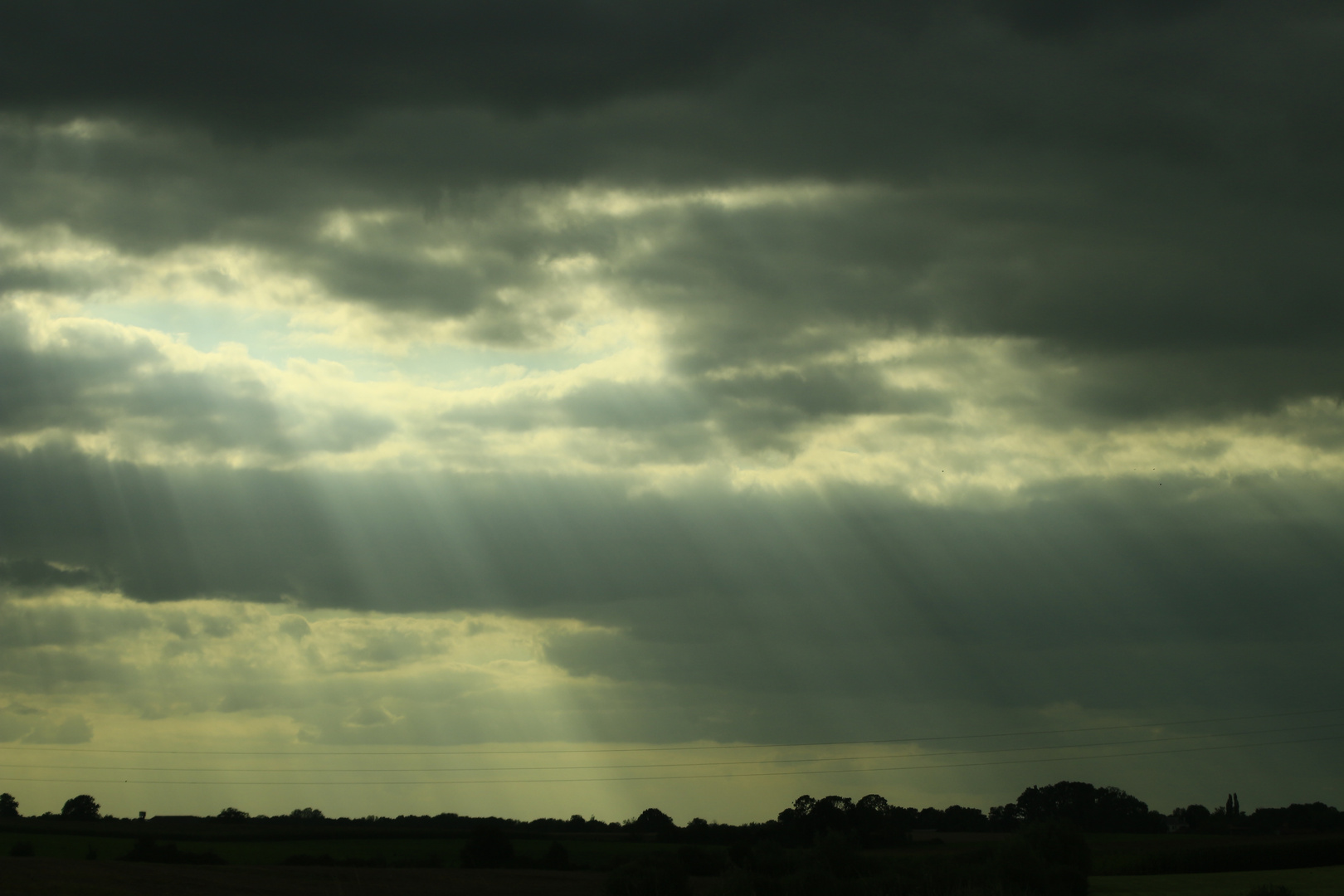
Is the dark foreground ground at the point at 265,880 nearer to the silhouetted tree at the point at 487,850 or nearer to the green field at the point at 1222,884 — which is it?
the silhouetted tree at the point at 487,850

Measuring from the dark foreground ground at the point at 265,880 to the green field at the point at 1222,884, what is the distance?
1583 inches

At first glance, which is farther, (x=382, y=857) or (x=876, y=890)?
(x=382, y=857)

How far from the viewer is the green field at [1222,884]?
3199 inches

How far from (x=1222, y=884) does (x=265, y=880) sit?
251ft

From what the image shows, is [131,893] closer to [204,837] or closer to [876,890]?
[876,890]

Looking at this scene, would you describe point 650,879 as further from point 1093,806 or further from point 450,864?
point 1093,806

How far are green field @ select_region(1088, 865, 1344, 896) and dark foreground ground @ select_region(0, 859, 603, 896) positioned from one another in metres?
40.2

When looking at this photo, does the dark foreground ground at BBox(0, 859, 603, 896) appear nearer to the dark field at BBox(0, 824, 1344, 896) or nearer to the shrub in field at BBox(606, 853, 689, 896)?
the dark field at BBox(0, 824, 1344, 896)

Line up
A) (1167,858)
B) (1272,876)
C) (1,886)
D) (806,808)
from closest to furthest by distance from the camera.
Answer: (1,886) → (1272,876) → (1167,858) → (806,808)

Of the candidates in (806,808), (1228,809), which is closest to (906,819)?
(806,808)

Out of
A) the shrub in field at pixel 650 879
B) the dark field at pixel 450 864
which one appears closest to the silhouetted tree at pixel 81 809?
the dark field at pixel 450 864

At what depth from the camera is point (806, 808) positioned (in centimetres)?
16275

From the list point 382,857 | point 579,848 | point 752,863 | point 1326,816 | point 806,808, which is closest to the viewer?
point 752,863

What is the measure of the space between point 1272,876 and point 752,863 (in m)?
49.3
